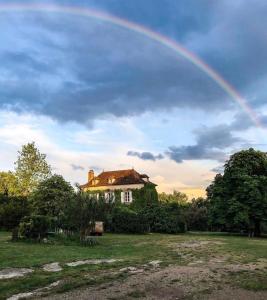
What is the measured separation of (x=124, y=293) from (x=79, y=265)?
17.9 feet

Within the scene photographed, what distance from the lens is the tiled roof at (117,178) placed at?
66.4 m

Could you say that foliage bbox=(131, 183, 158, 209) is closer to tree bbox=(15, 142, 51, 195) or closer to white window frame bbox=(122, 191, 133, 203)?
white window frame bbox=(122, 191, 133, 203)

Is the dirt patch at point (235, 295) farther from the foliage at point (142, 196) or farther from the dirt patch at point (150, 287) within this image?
the foliage at point (142, 196)

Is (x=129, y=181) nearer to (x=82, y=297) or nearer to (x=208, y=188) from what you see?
(x=208, y=188)

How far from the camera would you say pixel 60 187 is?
49344 mm

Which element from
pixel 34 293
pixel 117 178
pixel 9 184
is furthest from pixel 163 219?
pixel 34 293

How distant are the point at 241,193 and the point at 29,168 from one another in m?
32.6

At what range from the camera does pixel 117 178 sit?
225 ft

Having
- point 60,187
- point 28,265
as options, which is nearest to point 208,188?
point 60,187

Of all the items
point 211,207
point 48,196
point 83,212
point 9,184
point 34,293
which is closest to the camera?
point 34,293

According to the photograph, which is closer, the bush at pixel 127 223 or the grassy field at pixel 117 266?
the grassy field at pixel 117 266

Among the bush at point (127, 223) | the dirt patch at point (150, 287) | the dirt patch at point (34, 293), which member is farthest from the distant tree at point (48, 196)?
the dirt patch at point (34, 293)

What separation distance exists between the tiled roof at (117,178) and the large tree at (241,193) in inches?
780

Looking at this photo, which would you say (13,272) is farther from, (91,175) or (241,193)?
(91,175)
